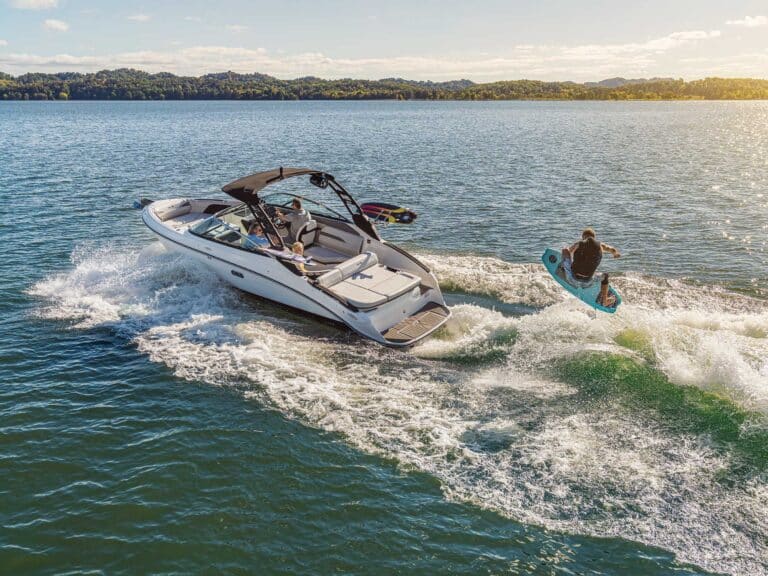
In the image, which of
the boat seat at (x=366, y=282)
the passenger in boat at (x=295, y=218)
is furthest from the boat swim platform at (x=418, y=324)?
the passenger in boat at (x=295, y=218)

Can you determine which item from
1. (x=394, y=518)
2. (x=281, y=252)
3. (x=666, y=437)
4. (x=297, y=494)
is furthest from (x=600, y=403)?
(x=281, y=252)

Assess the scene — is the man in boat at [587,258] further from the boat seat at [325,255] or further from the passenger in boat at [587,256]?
the boat seat at [325,255]

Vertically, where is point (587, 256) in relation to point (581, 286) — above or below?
above

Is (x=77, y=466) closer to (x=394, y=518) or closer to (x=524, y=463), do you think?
(x=394, y=518)

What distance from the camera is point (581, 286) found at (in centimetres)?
1376

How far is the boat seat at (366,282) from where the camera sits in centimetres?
1377

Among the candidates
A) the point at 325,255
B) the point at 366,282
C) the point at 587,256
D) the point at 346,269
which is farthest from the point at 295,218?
the point at 587,256

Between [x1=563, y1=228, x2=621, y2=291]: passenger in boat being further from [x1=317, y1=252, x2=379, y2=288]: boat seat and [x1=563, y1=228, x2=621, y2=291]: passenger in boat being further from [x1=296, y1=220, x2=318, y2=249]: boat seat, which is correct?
[x1=296, y1=220, x2=318, y2=249]: boat seat

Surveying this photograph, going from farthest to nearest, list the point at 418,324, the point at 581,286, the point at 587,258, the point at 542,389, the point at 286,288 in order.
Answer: the point at 286,288 → the point at 418,324 → the point at 581,286 → the point at 587,258 → the point at 542,389

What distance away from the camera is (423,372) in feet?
39.9

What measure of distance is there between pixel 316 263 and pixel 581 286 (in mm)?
6975

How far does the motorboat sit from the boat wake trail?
0.52 metres

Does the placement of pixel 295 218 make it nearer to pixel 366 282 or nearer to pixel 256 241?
pixel 256 241

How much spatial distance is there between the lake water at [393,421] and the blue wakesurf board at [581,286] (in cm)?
42
